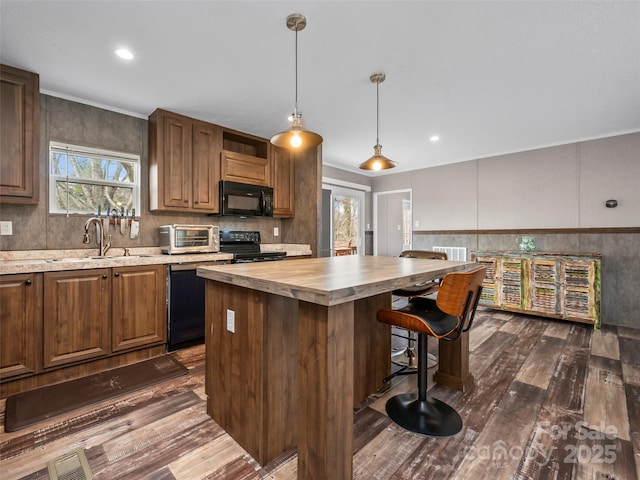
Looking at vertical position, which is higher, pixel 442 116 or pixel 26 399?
pixel 442 116

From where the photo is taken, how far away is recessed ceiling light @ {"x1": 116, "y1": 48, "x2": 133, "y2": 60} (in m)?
2.16

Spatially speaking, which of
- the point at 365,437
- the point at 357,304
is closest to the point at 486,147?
the point at 357,304

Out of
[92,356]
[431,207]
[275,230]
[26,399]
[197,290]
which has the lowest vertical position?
[26,399]

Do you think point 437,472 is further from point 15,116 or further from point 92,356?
point 15,116

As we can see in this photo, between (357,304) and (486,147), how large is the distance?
3821 mm

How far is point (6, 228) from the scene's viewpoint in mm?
2514

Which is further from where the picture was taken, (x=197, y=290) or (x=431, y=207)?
(x=431, y=207)

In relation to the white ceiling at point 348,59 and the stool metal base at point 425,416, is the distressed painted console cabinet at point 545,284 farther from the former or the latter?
the stool metal base at point 425,416

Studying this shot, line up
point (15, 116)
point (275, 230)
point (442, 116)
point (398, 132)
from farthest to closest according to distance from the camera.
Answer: point (275, 230) < point (398, 132) < point (442, 116) < point (15, 116)

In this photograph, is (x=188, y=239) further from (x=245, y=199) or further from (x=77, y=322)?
(x=77, y=322)

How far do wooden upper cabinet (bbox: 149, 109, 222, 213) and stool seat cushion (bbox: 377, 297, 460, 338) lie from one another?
2596 millimetres

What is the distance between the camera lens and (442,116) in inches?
131

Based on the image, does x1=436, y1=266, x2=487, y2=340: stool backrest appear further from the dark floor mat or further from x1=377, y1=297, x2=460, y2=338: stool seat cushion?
the dark floor mat

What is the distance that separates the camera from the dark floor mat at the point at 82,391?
1.88m
